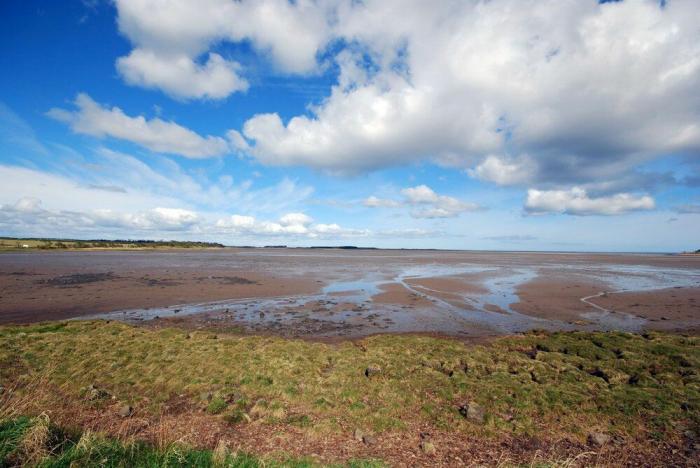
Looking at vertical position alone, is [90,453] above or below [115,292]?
above

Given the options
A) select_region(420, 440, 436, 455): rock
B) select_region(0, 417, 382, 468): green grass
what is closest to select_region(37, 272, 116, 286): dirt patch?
select_region(0, 417, 382, 468): green grass

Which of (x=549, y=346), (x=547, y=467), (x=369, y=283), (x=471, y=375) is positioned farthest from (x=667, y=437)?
(x=369, y=283)

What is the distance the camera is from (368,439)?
8133 millimetres

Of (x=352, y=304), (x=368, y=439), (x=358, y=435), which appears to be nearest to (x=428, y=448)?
(x=368, y=439)

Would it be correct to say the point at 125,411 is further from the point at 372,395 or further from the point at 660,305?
the point at 660,305

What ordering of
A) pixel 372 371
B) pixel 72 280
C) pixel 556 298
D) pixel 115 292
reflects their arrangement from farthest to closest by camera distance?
pixel 72 280 < pixel 115 292 < pixel 556 298 < pixel 372 371

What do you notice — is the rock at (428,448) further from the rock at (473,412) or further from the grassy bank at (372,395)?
the rock at (473,412)

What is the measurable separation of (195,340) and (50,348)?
5.42 m

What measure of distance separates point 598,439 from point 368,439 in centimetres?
558

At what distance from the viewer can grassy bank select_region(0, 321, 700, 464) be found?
798 centimetres

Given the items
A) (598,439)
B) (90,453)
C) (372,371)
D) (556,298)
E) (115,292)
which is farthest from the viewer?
(115,292)

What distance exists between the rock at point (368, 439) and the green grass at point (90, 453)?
3.23 ft

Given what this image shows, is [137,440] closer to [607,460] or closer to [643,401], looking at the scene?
[607,460]

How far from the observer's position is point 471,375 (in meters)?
11.8
